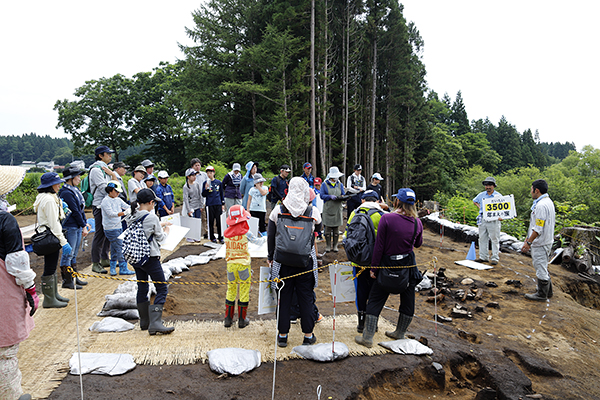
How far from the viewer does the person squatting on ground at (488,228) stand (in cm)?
839

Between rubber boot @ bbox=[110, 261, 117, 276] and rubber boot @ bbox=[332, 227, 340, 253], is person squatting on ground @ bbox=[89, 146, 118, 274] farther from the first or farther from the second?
rubber boot @ bbox=[332, 227, 340, 253]

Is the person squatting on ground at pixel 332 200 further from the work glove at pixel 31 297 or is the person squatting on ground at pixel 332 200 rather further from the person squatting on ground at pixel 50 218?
the work glove at pixel 31 297

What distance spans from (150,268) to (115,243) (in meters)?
2.60

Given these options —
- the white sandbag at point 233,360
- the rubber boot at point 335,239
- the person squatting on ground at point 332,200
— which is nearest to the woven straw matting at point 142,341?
the white sandbag at point 233,360

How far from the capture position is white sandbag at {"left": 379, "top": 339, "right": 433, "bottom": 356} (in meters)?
4.10

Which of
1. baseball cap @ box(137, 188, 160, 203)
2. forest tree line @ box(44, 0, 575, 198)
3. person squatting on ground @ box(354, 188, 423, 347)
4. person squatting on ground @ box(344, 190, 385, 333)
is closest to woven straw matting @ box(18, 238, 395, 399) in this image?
person squatting on ground @ box(344, 190, 385, 333)

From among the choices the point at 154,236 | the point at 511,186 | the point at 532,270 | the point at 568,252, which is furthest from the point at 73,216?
the point at 511,186

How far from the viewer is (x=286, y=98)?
2175 cm

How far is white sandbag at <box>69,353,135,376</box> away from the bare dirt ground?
2.9 inches

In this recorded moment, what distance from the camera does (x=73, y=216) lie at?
535 cm

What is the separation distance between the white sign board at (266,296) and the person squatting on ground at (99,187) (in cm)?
390

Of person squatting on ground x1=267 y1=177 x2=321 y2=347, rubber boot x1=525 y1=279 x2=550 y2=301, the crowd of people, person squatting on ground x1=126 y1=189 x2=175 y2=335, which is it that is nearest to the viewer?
the crowd of people

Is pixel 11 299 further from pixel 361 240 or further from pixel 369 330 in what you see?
pixel 369 330

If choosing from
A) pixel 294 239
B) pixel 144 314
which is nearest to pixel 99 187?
pixel 144 314
